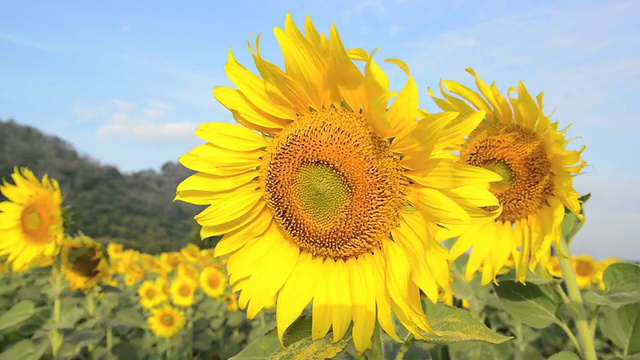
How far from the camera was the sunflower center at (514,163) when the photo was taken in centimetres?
263

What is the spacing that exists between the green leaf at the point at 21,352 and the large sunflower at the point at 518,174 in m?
3.75

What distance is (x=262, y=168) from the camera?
81.0 inches

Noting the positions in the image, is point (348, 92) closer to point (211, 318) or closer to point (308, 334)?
point (308, 334)

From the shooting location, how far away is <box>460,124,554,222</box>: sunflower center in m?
2.63

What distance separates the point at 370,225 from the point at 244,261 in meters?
0.53

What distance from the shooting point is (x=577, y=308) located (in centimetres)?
273

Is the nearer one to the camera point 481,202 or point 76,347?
point 481,202

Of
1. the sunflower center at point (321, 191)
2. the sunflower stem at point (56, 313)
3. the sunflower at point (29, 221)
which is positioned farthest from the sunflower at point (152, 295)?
the sunflower center at point (321, 191)

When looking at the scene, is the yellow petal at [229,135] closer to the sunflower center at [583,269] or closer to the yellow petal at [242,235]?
the yellow petal at [242,235]

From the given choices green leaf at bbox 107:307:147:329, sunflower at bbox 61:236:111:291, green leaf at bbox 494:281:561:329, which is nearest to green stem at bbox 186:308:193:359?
green leaf at bbox 107:307:147:329

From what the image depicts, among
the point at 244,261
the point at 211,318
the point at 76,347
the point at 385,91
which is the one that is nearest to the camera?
the point at 385,91

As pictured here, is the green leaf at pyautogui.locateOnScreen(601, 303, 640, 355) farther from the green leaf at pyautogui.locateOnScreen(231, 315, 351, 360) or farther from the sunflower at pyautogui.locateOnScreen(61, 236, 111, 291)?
the sunflower at pyautogui.locateOnScreen(61, 236, 111, 291)

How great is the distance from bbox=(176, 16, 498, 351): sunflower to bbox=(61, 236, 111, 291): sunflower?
4.04 metres

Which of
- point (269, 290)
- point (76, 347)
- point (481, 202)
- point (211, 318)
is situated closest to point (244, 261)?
point (269, 290)
